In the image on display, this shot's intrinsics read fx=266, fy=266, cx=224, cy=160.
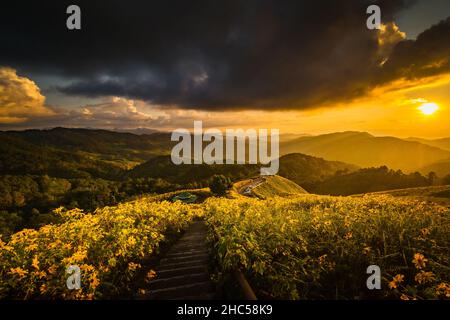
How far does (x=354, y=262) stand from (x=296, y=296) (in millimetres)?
2393

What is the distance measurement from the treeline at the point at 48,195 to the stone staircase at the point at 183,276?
227 ft

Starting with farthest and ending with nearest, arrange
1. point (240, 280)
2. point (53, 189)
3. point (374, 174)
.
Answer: point (53, 189), point (374, 174), point (240, 280)

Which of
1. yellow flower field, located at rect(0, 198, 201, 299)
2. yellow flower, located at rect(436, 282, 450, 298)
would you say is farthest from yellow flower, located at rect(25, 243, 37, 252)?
yellow flower, located at rect(436, 282, 450, 298)

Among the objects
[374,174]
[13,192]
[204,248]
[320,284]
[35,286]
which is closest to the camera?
[35,286]

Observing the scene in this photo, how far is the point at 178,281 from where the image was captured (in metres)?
6.65

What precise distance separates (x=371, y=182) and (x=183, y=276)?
440 ft

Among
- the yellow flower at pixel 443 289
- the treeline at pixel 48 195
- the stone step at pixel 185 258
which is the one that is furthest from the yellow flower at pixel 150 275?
the treeline at pixel 48 195

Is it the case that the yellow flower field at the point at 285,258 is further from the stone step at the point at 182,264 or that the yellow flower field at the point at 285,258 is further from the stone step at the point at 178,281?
the stone step at the point at 182,264

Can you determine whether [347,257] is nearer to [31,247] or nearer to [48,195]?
[31,247]

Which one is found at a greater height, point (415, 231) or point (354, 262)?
point (415, 231)

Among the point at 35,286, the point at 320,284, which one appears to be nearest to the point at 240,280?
the point at 320,284

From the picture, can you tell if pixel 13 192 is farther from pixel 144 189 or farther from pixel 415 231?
pixel 415 231

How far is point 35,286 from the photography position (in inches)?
216

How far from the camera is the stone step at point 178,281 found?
6.45 meters
